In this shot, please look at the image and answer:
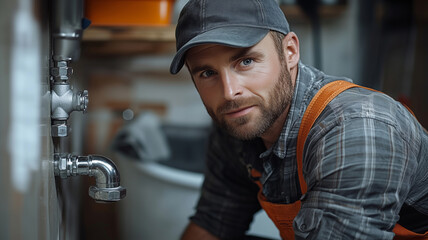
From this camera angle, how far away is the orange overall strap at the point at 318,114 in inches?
29.1

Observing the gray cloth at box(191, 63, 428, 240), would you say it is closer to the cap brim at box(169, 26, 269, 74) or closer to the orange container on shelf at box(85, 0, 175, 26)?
the cap brim at box(169, 26, 269, 74)

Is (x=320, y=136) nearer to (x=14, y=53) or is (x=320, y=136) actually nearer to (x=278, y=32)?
(x=278, y=32)

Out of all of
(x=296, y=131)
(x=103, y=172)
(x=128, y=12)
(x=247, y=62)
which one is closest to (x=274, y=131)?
(x=296, y=131)

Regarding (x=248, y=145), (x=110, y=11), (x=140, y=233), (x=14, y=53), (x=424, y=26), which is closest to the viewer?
(x=14, y=53)

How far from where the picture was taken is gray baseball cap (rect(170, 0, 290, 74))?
707 mm

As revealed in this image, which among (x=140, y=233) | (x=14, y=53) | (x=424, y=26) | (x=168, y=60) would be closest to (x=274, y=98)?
(x=14, y=53)

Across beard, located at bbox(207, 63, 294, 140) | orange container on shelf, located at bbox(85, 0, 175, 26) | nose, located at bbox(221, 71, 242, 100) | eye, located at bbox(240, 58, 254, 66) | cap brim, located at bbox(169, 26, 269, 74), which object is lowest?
beard, located at bbox(207, 63, 294, 140)

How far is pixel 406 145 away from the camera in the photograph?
67cm

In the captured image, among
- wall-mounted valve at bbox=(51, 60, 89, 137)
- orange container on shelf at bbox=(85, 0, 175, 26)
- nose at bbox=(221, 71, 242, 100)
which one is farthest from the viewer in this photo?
orange container on shelf at bbox=(85, 0, 175, 26)

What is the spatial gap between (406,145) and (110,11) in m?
0.95

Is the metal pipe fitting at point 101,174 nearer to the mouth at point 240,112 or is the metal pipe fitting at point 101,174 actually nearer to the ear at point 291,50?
the mouth at point 240,112

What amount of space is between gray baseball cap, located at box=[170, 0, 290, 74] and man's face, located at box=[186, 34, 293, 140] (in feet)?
0.07

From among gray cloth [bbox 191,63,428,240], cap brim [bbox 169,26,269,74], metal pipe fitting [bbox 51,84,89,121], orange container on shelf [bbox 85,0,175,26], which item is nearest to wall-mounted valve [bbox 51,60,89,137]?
metal pipe fitting [bbox 51,84,89,121]

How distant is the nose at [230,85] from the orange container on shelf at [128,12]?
72cm
